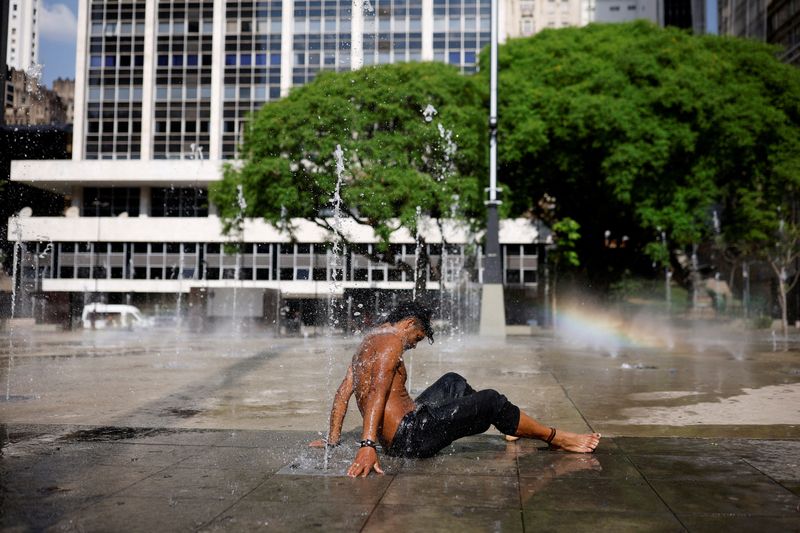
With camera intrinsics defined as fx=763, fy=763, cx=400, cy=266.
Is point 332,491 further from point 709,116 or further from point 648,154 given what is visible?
point 709,116

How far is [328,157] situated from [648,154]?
11.0m

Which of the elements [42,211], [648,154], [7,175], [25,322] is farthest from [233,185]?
[42,211]

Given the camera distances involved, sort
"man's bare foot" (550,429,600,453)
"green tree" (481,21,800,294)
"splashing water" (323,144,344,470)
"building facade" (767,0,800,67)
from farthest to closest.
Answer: "building facade" (767,0,800,67) < "green tree" (481,21,800,294) < "splashing water" (323,144,344,470) < "man's bare foot" (550,429,600,453)

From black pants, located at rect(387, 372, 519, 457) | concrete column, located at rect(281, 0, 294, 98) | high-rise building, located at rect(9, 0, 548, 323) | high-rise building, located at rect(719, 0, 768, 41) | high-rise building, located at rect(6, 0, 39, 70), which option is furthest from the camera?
high-rise building, located at rect(719, 0, 768, 41)

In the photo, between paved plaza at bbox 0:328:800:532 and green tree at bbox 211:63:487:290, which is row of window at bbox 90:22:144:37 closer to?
green tree at bbox 211:63:487:290

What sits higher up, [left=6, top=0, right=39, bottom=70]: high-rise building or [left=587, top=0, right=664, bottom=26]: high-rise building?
[left=587, top=0, right=664, bottom=26]: high-rise building

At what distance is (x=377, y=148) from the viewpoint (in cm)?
2567

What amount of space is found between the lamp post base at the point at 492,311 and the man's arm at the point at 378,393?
18.5 metres

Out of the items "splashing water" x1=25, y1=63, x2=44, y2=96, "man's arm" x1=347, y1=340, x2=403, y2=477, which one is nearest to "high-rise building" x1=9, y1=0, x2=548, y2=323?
"splashing water" x1=25, y1=63, x2=44, y2=96

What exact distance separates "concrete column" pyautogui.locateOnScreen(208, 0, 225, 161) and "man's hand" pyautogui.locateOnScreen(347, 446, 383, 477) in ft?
178

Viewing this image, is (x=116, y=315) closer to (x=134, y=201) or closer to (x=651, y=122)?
(x=134, y=201)

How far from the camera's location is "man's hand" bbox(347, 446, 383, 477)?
170 inches

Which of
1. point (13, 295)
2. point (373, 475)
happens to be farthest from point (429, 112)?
point (13, 295)

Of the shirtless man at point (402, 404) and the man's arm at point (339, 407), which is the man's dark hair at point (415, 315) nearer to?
the shirtless man at point (402, 404)
